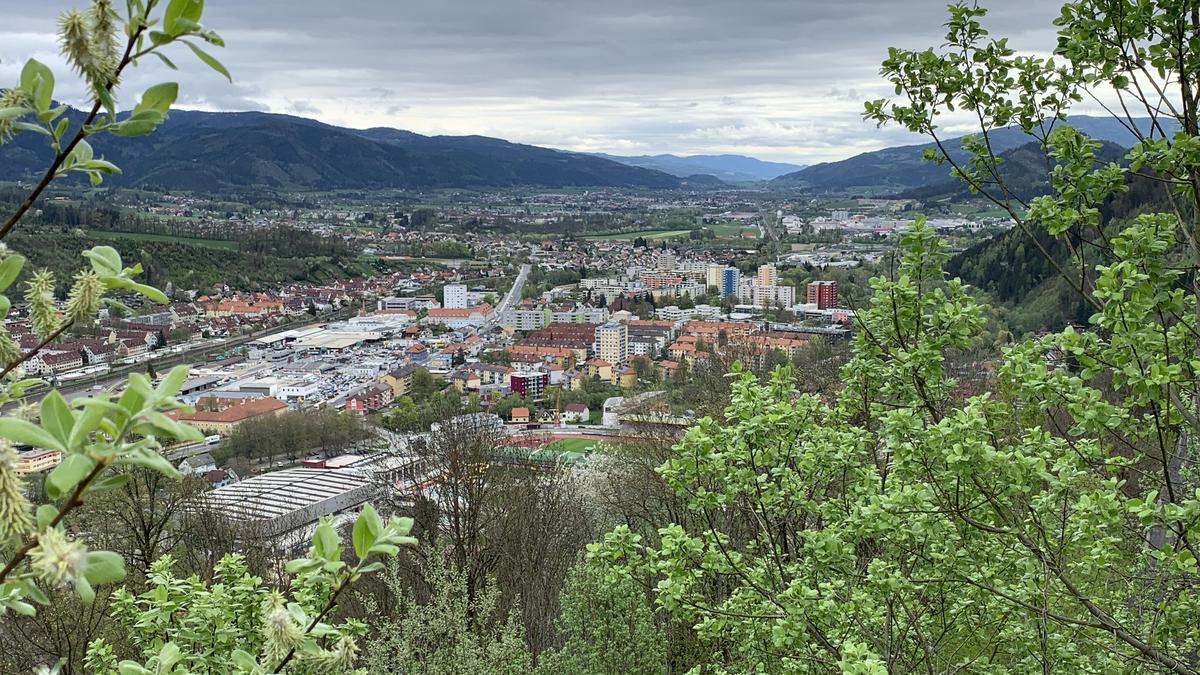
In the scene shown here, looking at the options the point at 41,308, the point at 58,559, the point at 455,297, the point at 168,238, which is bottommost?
the point at 455,297

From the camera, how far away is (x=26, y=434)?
949mm

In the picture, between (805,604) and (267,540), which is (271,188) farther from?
(805,604)

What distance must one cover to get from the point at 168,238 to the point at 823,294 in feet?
195

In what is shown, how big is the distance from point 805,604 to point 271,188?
19084 cm

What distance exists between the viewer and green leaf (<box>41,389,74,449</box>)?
100 cm

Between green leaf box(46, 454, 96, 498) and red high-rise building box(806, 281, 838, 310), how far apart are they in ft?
198

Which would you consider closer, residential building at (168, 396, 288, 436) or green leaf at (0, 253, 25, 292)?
green leaf at (0, 253, 25, 292)

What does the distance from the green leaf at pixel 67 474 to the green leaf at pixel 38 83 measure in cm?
49

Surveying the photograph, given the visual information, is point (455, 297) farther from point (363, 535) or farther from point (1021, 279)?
point (363, 535)

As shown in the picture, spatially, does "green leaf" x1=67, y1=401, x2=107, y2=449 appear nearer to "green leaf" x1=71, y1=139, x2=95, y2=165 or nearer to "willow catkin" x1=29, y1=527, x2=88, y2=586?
"willow catkin" x1=29, y1=527, x2=88, y2=586

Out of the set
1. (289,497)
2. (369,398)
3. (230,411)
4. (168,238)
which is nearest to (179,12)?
(289,497)

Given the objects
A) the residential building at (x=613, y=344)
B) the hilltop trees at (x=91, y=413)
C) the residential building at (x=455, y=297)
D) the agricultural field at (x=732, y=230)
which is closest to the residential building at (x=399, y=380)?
the residential building at (x=613, y=344)

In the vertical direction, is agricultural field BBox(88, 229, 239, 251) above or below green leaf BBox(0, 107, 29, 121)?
below

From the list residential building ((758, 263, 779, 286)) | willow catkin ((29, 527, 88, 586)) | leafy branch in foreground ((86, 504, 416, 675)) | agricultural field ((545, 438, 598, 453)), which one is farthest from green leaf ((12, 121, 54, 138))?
residential building ((758, 263, 779, 286))
